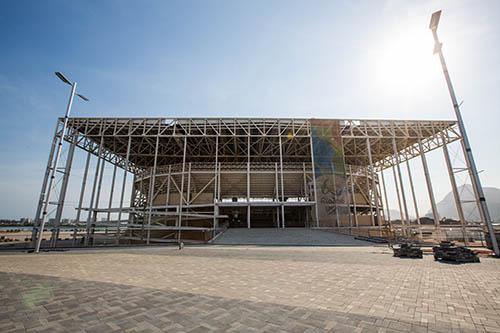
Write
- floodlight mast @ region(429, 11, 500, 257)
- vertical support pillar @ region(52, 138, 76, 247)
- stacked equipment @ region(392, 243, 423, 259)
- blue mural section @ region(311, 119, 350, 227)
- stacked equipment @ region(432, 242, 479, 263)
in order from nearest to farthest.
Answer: stacked equipment @ region(432, 242, 479, 263)
stacked equipment @ region(392, 243, 423, 259)
floodlight mast @ region(429, 11, 500, 257)
vertical support pillar @ region(52, 138, 76, 247)
blue mural section @ region(311, 119, 350, 227)

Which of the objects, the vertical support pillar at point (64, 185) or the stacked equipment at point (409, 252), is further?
the vertical support pillar at point (64, 185)

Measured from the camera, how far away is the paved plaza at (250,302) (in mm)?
3436

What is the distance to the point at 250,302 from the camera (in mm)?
4543

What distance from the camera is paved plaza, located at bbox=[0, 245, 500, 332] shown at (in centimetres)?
344

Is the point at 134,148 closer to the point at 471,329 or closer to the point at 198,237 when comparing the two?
the point at 198,237

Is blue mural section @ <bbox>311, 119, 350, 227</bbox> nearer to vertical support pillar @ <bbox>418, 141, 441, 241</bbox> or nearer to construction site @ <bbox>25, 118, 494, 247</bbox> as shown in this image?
construction site @ <bbox>25, 118, 494, 247</bbox>

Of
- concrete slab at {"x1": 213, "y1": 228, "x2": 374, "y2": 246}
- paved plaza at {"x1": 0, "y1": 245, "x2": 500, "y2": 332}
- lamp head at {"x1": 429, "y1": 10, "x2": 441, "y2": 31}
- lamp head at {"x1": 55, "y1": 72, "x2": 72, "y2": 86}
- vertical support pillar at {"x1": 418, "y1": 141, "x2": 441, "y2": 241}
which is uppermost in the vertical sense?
lamp head at {"x1": 429, "y1": 10, "x2": 441, "y2": 31}

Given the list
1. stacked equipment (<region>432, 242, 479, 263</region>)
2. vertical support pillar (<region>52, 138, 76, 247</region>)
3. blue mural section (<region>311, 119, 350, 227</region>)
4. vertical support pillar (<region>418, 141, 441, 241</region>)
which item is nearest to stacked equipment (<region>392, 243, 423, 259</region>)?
stacked equipment (<region>432, 242, 479, 263</region>)

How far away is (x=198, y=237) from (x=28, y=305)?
27.4 meters

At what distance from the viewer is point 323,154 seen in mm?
32344

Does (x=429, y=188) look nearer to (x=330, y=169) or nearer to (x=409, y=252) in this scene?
(x=330, y=169)

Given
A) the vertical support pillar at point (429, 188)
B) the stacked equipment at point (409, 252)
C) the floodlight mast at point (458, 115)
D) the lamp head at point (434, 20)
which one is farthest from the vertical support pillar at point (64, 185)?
the vertical support pillar at point (429, 188)

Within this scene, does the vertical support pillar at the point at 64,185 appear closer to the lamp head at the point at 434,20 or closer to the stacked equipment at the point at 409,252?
the stacked equipment at the point at 409,252

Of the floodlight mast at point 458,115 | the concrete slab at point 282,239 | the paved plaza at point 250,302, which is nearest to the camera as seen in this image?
the paved plaza at point 250,302
